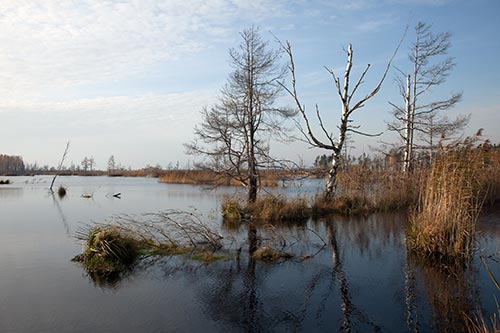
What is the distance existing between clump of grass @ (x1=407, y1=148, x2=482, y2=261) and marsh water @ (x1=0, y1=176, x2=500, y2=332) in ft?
1.73

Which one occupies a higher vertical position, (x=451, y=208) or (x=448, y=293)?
(x=451, y=208)

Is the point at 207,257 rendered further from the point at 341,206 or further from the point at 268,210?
the point at 341,206

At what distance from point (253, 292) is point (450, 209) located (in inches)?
184

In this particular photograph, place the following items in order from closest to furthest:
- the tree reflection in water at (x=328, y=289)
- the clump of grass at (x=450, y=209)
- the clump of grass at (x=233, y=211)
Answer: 1. the tree reflection in water at (x=328, y=289)
2. the clump of grass at (x=450, y=209)
3. the clump of grass at (x=233, y=211)

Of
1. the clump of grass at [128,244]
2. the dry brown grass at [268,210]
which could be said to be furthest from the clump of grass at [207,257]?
the dry brown grass at [268,210]

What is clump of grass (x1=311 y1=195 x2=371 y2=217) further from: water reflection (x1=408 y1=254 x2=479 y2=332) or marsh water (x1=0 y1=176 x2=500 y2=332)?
water reflection (x1=408 y1=254 x2=479 y2=332)

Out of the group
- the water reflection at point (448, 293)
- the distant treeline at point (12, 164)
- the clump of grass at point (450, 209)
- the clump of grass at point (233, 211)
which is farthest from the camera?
the distant treeline at point (12, 164)

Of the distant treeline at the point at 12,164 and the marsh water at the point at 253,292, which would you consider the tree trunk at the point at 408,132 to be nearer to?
the marsh water at the point at 253,292

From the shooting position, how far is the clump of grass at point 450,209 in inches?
330

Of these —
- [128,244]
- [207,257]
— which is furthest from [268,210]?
[128,244]

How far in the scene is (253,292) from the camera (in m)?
7.05

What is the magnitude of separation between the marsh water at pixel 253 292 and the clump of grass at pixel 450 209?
1.73ft

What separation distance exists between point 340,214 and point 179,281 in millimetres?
10728

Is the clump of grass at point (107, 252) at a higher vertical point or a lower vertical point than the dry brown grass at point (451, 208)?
lower
